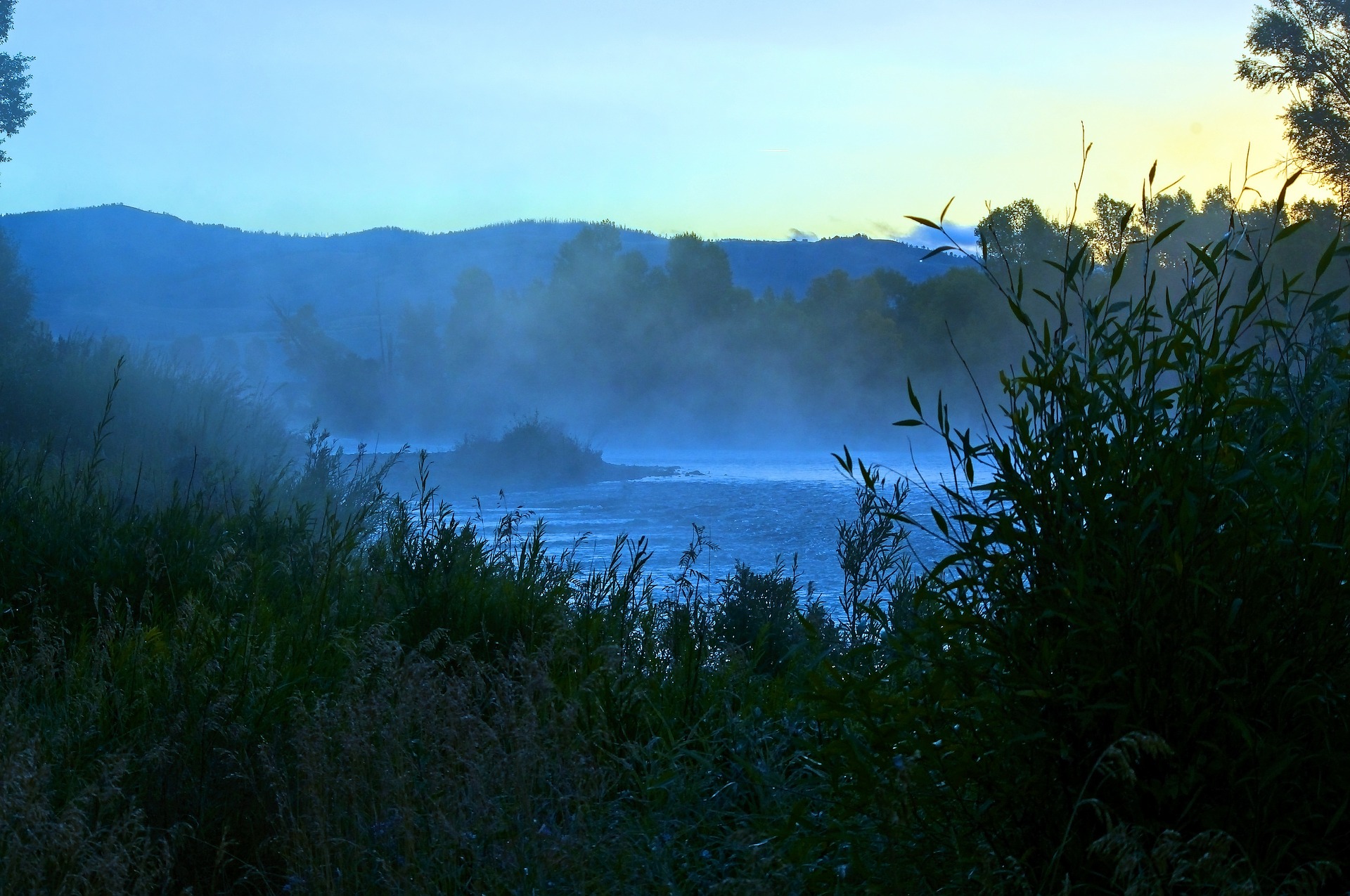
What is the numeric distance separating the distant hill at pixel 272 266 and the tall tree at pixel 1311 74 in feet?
195

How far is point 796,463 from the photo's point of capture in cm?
3203

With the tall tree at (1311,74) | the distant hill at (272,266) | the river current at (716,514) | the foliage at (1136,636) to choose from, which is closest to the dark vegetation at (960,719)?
the foliage at (1136,636)

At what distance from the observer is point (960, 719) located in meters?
2.35

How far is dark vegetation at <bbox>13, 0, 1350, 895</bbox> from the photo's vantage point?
7.07 feet

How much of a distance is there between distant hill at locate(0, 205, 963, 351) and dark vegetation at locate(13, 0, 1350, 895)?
75.0 metres

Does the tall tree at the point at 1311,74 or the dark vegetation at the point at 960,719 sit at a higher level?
the tall tree at the point at 1311,74

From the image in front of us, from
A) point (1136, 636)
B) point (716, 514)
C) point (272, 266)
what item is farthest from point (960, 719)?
point (272, 266)

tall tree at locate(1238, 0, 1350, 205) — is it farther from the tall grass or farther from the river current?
the tall grass

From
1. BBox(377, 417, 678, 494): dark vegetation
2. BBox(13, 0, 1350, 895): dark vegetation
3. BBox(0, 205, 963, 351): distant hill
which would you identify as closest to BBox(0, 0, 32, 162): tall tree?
BBox(377, 417, 678, 494): dark vegetation

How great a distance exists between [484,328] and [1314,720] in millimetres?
49414

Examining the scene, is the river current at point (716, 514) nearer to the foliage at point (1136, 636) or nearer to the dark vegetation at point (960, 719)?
the dark vegetation at point (960, 719)

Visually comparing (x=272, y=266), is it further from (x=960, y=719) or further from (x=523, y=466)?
(x=960, y=719)

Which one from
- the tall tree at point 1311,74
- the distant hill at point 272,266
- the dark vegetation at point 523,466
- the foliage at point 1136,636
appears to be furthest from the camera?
the distant hill at point 272,266

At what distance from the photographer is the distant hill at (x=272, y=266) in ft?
274
